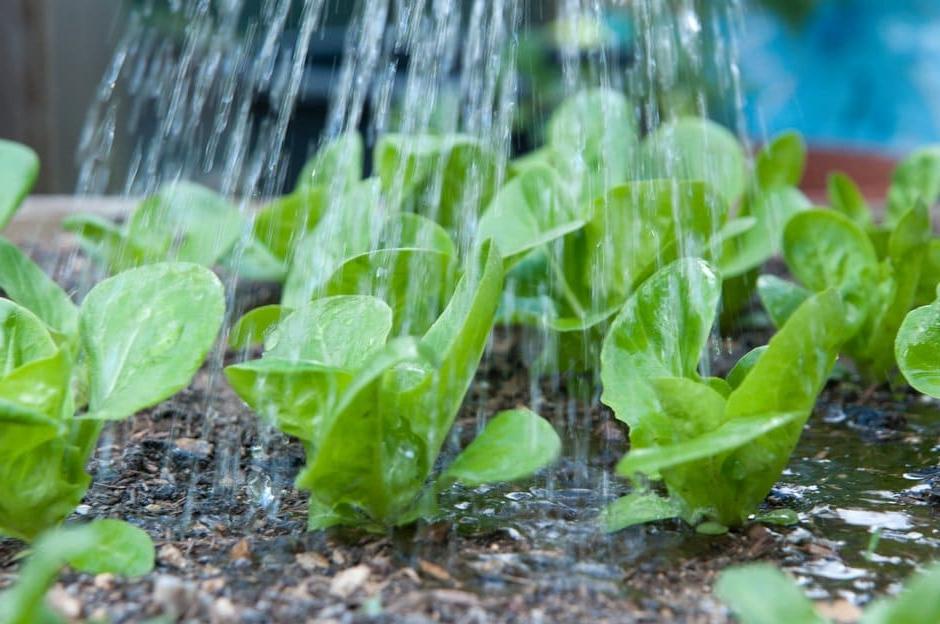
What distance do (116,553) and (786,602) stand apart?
55 cm

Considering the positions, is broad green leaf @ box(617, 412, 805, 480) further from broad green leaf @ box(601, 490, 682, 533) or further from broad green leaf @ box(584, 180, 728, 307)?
broad green leaf @ box(584, 180, 728, 307)

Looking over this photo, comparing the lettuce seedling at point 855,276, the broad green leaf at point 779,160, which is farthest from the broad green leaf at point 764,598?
the broad green leaf at point 779,160

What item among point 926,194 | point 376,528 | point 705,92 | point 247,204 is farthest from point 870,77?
point 376,528

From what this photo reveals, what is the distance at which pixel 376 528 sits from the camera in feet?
3.36

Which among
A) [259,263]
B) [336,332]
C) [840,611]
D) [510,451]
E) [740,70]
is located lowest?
[840,611]

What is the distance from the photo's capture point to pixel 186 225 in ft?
5.50

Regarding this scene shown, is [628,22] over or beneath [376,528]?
over

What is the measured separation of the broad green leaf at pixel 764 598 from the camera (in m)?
0.74

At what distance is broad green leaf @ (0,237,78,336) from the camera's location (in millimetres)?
1251

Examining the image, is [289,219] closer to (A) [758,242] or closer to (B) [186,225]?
(B) [186,225]

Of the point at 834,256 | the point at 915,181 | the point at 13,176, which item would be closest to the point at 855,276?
the point at 834,256

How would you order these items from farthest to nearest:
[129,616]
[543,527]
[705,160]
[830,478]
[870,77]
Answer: [870,77]
[705,160]
[830,478]
[543,527]
[129,616]

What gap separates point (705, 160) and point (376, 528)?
1015mm

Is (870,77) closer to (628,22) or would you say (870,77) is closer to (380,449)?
(628,22)
